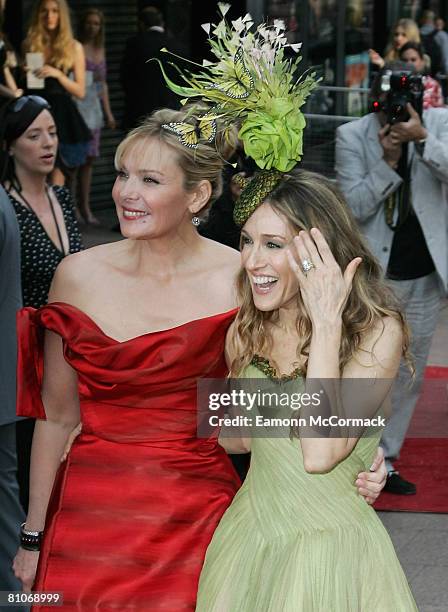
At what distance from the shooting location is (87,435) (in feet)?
12.9

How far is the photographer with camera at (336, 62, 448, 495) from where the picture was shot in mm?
6891

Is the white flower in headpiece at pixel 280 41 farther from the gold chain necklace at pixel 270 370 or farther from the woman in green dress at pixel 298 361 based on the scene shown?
the gold chain necklace at pixel 270 370

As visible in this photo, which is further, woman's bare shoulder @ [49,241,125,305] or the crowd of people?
woman's bare shoulder @ [49,241,125,305]

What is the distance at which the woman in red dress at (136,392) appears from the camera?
3.82 metres

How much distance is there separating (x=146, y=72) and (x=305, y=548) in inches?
398

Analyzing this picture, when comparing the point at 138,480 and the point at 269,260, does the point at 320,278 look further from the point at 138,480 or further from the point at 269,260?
the point at 138,480

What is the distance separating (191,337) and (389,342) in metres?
0.66

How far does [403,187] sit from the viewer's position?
22.9ft

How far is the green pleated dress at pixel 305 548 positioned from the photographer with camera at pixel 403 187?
3.37 meters

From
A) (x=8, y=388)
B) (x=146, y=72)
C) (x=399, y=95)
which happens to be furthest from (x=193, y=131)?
(x=146, y=72)

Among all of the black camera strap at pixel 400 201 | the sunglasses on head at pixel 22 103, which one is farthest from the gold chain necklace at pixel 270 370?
the black camera strap at pixel 400 201

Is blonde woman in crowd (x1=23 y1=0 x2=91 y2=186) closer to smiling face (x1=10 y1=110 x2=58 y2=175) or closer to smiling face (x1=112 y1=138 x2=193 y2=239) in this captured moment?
smiling face (x1=10 y1=110 x2=58 y2=175)

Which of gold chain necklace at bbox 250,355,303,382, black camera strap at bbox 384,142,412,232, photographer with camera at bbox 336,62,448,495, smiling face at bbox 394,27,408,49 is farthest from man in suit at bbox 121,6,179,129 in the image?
gold chain necklace at bbox 250,355,303,382

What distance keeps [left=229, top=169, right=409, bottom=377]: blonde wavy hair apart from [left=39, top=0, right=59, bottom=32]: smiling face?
9.31 m
